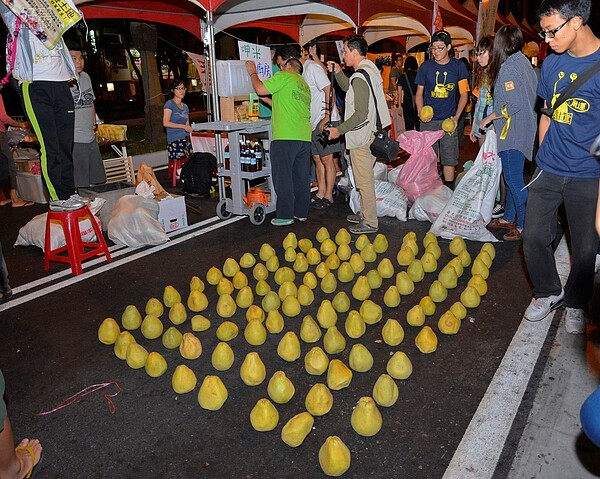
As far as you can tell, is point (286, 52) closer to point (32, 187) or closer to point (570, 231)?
point (570, 231)

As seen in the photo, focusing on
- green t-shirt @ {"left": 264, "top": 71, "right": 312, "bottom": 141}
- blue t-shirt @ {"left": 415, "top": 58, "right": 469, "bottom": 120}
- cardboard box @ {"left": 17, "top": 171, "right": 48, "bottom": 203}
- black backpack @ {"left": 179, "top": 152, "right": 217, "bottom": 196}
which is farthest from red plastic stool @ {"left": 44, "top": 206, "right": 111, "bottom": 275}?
blue t-shirt @ {"left": 415, "top": 58, "right": 469, "bottom": 120}

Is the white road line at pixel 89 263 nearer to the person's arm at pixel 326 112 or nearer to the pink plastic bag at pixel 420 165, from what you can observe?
the person's arm at pixel 326 112

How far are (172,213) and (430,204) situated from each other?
325 centimetres

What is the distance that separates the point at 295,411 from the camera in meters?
2.89

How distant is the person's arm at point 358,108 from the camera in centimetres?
561

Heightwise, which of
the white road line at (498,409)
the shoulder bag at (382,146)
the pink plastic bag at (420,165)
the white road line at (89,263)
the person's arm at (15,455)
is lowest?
the white road line at (89,263)

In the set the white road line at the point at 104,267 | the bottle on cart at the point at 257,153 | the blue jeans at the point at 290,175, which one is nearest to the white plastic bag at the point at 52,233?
the white road line at the point at 104,267

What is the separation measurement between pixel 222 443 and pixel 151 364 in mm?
831

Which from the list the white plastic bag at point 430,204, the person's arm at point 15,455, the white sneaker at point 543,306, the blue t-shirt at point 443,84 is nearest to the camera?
the person's arm at point 15,455

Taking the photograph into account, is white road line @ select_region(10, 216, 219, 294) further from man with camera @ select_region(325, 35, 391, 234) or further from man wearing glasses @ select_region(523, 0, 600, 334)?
man wearing glasses @ select_region(523, 0, 600, 334)

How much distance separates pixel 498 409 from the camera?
2.87 m

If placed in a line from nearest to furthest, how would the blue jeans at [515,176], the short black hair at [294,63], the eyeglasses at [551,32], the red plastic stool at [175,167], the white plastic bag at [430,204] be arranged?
the eyeglasses at [551,32]
the blue jeans at [515,176]
the short black hair at [294,63]
the white plastic bag at [430,204]
the red plastic stool at [175,167]

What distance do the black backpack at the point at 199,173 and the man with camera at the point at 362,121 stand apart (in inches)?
116

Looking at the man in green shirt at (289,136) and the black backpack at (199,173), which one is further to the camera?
the black backpack at (199,173)
